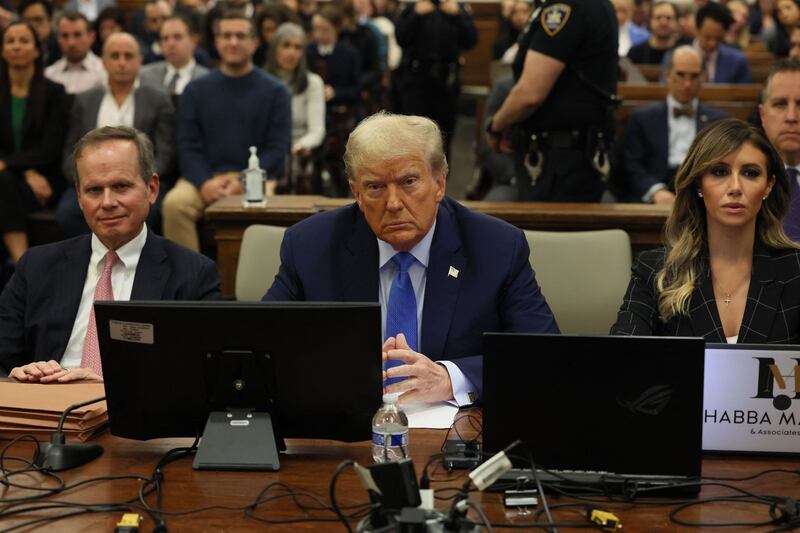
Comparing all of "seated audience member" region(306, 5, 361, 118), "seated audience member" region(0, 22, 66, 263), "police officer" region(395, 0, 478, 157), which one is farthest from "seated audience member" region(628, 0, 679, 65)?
"seated audience member" region(0, 22, 66, 263)

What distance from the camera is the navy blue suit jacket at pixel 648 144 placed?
5906 millimetres

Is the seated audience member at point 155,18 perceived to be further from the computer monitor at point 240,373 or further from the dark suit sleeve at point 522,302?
the computer monitor at point 240,373

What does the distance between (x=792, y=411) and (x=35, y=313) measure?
1.96 meters

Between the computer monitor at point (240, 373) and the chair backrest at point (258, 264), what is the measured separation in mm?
1239

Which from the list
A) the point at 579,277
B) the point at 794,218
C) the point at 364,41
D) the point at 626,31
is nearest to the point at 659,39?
the point at 626,31

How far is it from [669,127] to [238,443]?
14.5ft

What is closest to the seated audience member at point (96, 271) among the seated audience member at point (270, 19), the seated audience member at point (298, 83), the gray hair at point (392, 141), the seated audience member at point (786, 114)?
the gray hair at point (392, 141)

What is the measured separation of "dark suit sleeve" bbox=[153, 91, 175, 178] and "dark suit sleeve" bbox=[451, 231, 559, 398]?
Answer: 3483 mm

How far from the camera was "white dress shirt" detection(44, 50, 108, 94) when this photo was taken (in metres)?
7.42

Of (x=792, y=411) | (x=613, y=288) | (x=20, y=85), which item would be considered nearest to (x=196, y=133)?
(x=20, y=85)

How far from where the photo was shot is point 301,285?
2799 mm

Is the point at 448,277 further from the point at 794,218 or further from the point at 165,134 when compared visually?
the point at 165,134

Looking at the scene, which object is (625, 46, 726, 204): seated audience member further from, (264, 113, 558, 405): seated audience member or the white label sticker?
the white label sticker

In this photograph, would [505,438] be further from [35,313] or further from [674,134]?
[674,134]
